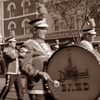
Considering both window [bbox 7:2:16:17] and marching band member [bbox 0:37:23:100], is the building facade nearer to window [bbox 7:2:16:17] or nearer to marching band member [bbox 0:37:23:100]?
window [bbox 7:2:16:17]

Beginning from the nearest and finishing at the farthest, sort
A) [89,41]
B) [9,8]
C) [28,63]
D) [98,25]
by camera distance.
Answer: [28,63], [89,41], [98,25], [9,8]

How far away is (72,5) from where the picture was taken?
54.6 feet

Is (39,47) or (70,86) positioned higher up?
(39,47)

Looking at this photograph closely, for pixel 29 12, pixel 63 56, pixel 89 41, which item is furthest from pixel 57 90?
pixel 29 12

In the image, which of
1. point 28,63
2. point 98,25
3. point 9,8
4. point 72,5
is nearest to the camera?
point 28,63

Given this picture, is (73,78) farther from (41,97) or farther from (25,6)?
(25,6)

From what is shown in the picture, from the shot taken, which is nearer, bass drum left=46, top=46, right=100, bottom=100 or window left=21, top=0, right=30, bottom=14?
bass drum left=46, top=46, right=100, bottom=100

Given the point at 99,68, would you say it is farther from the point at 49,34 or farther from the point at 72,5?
the point at 49,34

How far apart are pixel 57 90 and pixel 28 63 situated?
1.60 feet

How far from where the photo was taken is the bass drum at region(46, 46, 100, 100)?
3291 millimetres

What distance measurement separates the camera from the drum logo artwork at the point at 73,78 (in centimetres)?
331

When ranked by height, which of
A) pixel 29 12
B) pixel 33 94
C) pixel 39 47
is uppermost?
pixel 29 12

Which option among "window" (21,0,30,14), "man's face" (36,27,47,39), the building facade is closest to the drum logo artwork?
"man's face" (36,27,47,39)

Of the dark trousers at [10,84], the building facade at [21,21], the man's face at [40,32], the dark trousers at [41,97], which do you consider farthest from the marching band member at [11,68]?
the building facade at [21,21]
